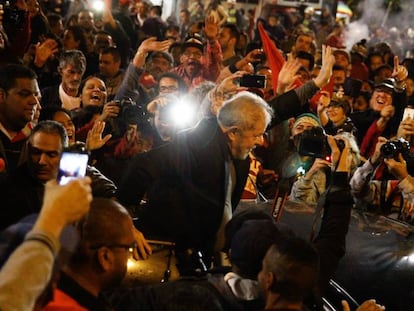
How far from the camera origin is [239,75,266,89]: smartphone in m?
5.88

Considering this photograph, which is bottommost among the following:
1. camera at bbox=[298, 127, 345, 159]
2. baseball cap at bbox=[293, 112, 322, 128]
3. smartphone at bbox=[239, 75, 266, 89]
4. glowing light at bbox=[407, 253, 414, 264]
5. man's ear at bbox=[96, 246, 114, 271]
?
glowing light at bbox=[407, 253, 414, 264]

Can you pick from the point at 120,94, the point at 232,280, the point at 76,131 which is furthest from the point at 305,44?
the point at 232,280

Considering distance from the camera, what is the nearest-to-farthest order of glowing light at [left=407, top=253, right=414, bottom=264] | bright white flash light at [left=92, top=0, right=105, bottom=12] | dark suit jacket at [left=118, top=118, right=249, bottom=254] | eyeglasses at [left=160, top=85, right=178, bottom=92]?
1. dark suit jacket at [left=118, top=118, right=249, bottom=254]
2. glowing light at [left=407, top=253, right=414, bottom=264]
3. eyeglasses at [left=160, top=85, right=178, bottom=92]
4. bright white flash light at [left=92, top=0, right=105, bottom=12]

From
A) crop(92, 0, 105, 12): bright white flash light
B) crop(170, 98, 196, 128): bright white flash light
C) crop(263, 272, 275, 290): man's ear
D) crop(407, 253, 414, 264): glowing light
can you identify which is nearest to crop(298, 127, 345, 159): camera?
crop(407, 253, 414, 264): glowing light

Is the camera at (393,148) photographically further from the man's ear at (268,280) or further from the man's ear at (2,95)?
the man's ear at (268,280)

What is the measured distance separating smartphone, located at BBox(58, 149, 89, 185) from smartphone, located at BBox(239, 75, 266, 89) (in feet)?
8.42

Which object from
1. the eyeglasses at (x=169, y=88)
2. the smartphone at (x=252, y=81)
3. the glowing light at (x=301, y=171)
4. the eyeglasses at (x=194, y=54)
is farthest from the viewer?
the eyeglasses at (x=194, y=54)

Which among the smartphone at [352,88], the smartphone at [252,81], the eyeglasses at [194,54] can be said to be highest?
the smartphone at [252,81]

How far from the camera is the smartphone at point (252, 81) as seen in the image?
19.3 feet

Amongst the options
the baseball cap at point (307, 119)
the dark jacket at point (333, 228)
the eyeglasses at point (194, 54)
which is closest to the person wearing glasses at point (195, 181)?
the dark jacket at point (333, 228)

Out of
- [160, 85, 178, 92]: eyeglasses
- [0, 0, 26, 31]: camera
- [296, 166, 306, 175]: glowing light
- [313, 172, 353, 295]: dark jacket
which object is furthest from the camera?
[0, 0, 26, 31]: camera

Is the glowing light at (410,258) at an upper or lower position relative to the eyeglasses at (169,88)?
lower

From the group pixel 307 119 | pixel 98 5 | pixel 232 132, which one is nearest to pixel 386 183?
pixel 307 119

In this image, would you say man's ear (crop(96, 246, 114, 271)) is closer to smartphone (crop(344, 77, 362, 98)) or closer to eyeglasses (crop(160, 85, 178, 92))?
eyeglasses (crop(160, 85, 178, 92))
